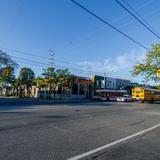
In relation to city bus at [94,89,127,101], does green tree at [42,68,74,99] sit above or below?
above

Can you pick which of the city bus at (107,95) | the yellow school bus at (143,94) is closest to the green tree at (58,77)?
the city bus at (107,95)

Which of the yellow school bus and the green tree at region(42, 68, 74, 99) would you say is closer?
the yellow school bus

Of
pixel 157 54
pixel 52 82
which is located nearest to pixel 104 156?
pixel 157 54

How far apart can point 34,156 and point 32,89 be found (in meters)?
83.6

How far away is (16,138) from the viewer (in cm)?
934

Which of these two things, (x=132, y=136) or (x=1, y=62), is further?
(x=1, y=62)

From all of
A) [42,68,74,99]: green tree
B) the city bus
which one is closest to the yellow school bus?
the city bus

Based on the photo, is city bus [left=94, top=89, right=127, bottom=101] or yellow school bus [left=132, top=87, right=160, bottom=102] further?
city bus [left=94, top=89, right=127, bottom=101]

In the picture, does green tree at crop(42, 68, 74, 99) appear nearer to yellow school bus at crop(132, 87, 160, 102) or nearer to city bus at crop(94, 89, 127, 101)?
city bus at crop(94, 89, 127, 101)

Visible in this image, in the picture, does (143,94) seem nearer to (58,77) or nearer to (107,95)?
(107,95)

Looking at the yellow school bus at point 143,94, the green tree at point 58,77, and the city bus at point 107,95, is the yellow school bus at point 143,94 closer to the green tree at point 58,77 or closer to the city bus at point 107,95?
the city bus at point 107,95

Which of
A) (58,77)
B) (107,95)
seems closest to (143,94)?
(107,95)

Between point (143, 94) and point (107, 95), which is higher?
point (143, 94)

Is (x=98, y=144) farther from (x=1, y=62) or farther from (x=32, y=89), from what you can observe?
(x=32, y=89)
